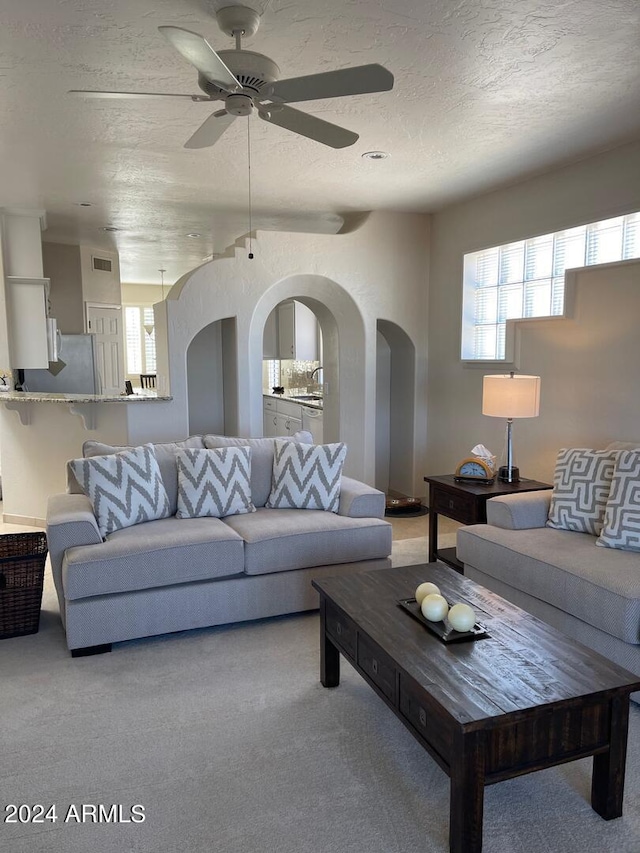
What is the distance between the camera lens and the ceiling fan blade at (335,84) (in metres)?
2.08

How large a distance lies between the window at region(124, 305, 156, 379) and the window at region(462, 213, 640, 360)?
28.1ft

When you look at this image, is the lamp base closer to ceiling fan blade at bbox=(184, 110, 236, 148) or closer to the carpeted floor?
the carpeted floor

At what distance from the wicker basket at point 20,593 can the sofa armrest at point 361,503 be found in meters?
1.71

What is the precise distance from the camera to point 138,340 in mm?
12461

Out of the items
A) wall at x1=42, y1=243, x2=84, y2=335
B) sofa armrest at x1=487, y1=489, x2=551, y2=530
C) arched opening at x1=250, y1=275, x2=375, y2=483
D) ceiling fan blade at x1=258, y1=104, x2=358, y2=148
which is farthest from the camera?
wall at x1=42, y1=243, x2=84, y2=335

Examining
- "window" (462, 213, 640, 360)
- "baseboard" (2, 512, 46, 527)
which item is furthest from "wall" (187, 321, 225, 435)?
"window" (462, 213, 640, 360)

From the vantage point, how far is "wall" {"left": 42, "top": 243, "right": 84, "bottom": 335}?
7105 millimetres

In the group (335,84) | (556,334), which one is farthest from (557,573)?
(335,84)

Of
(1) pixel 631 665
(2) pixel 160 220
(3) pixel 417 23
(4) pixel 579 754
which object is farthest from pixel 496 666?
(2) pixel 160 220

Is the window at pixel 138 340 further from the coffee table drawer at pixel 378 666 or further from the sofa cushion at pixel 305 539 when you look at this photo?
the coffee table drawer at pixel 378 666

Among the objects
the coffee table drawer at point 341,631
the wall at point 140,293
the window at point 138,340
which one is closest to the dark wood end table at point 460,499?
the coffee table drawer at point 341,631

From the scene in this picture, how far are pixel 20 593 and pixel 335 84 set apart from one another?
9.17ft

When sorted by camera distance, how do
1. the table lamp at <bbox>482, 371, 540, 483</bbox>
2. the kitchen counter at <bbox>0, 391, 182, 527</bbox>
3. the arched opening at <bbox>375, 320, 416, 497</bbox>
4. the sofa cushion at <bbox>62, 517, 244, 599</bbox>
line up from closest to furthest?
1. the sofa cushion at <bbox>62, 517, 244, 599</bbox>
2. the table lamp at <bbox>482, 371, 540, 483</bbox>
3. the kitchen counter at <bbox>0, 391, 182, 527</bbox>
4. the arched opening at <bbox>375, 320, 416, 497</bbox>

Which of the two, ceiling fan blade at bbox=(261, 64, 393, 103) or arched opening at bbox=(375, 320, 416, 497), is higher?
ceiling fan blade at bbox=(261, 64, 393, 103)
